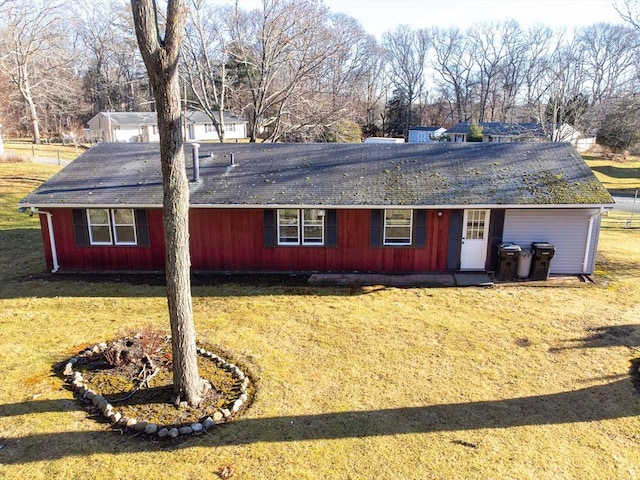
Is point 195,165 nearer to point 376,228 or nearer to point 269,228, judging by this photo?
point 269,228

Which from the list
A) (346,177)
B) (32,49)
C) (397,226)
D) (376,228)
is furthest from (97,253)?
(32,49)

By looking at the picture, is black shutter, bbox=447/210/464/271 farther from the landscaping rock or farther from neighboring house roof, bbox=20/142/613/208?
the landscaping rock

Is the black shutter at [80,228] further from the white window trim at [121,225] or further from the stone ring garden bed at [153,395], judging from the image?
the stone ring garden bed at [153,395]

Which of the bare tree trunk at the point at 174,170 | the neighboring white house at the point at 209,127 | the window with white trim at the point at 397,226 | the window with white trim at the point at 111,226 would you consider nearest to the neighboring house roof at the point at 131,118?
the neighboring white house at the point at 209,127

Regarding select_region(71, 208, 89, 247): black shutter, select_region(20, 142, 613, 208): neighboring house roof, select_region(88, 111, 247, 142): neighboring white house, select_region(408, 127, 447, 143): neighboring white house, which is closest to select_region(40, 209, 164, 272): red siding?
select_region(71, 208, 89, 247): black shutter

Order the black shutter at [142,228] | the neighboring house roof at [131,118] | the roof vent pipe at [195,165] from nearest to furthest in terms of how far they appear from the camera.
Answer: the black shutter at [142,228] < the roof vent pipe at [195,165] < the neighboring house roof at [131,118]

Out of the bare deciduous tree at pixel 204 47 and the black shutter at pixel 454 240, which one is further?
the bare deciduous tree at pixel 204 47

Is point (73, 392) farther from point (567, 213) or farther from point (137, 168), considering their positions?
point (567, 213)
